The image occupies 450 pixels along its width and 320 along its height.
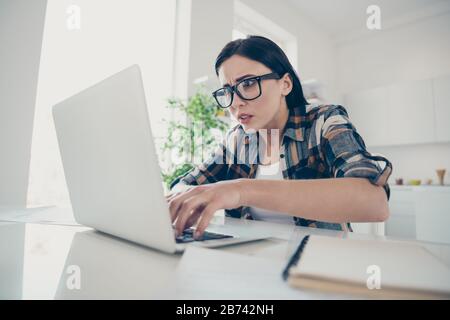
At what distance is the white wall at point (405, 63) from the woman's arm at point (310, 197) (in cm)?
380

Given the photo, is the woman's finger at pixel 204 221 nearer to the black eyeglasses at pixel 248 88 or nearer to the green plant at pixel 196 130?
the black eyeglasses at pixel 248 88

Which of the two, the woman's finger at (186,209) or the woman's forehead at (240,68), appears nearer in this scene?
the woman's finger at (186,209)

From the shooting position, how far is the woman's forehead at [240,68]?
3.30 ft

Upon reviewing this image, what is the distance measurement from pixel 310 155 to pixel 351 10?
362 centimetres

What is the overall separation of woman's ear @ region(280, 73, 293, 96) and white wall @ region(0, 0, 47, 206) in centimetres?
142

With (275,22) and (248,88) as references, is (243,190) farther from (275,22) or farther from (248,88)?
(275,22)

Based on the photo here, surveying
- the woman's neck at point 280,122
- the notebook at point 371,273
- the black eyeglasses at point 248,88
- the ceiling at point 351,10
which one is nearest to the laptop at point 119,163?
the notebook at point 371,273

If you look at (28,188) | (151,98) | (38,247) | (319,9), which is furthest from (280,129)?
(319,9)

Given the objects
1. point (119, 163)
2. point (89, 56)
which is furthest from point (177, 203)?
point (89, 56)

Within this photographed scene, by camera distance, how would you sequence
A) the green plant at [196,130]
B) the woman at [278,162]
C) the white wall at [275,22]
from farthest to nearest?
the white wall at [275,22], the green plant at [196,130], the woman at [278,162]

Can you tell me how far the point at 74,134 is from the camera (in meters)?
0.53

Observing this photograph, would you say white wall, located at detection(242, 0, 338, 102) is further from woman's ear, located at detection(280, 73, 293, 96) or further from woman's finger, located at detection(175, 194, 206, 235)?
woman's finger, located at detection(175, 194, 206, 235)

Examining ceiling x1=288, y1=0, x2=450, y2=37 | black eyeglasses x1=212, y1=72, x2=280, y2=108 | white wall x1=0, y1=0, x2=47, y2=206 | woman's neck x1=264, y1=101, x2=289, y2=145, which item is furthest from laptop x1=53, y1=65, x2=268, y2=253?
ceiling x1=288, y1=0, x2=450, y2=37

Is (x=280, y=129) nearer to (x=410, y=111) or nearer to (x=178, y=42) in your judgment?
(x=178, y=42)
